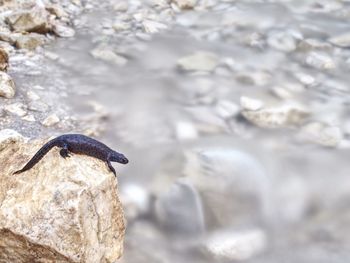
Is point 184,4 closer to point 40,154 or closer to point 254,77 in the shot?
point 254,77

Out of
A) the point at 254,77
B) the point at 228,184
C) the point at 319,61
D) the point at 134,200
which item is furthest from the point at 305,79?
the point at 134,200

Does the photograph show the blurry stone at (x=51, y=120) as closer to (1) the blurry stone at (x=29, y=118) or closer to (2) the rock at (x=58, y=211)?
(1) the blurry stone at (x=29, y=118)

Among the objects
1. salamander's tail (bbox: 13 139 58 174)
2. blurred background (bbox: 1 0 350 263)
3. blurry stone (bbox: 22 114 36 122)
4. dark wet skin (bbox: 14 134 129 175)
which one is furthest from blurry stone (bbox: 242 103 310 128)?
salamander's tail (bbox: 13 139 58 174)

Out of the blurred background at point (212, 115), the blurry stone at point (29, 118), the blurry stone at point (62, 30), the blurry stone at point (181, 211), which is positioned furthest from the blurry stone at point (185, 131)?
Result: the blurry stone at point (62, 30)

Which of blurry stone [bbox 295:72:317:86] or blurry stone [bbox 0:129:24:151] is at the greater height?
blurry stone [bbox 0:129:24:151]

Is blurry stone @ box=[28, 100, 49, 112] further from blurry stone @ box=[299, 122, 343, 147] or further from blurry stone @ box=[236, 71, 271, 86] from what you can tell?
blurry stone @ box=[299, 122, 343, 147]

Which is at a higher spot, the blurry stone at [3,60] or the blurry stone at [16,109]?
the blurry stone at [3,60]
